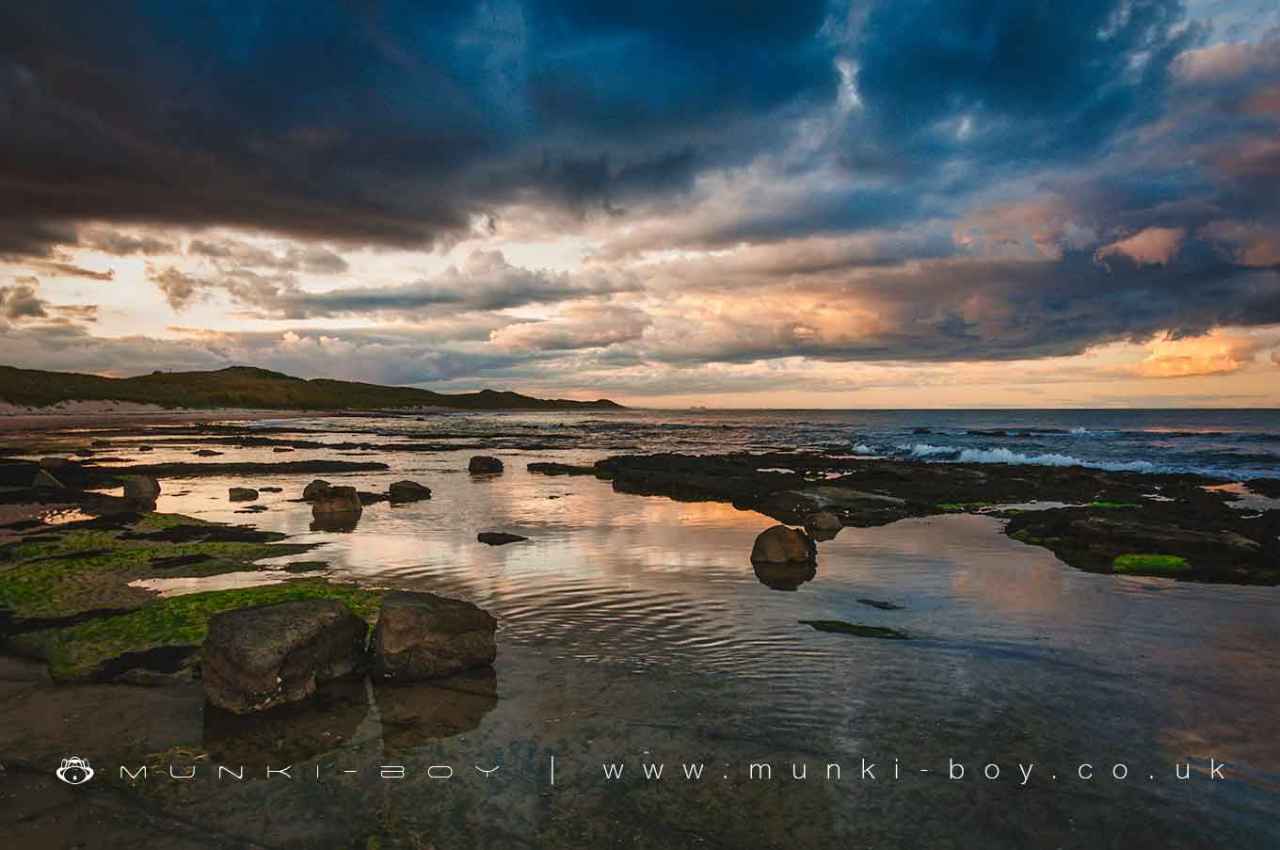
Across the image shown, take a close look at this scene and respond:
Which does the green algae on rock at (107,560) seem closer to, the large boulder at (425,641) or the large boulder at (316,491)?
the large boulder at (316,491)

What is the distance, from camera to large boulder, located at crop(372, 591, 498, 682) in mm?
9445

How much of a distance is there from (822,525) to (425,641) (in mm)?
14985

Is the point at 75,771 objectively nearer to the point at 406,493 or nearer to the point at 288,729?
the point at 288,729

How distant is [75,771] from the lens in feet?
23.1

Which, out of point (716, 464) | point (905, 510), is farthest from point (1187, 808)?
point (716, 464)

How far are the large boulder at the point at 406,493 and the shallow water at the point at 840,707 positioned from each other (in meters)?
10.2

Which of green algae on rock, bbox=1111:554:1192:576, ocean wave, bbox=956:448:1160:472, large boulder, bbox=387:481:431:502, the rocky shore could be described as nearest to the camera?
green algae on rock, bbox=1111:554:1192:576

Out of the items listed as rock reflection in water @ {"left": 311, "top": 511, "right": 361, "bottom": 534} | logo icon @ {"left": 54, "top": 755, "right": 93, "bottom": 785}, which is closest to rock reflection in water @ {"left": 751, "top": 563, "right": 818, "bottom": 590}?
logo icon @ {"left": 54, "top": 755, "right": 93, "bottom": 785}

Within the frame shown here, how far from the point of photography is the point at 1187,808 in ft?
21.5

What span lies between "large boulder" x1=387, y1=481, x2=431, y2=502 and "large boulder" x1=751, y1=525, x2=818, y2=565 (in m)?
15.9

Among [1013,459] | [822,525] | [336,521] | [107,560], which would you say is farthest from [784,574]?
[1013,459]

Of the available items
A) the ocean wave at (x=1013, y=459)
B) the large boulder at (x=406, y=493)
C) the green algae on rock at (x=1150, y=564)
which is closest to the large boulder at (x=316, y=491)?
the large boulder at (x=406, y=493)

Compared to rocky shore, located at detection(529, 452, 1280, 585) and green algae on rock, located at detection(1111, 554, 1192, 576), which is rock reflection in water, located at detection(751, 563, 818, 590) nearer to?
rocky shore, located at detection(529, 452, 1280, 585)

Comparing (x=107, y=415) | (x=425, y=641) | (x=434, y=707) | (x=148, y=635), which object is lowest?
(x=434, y=707)
